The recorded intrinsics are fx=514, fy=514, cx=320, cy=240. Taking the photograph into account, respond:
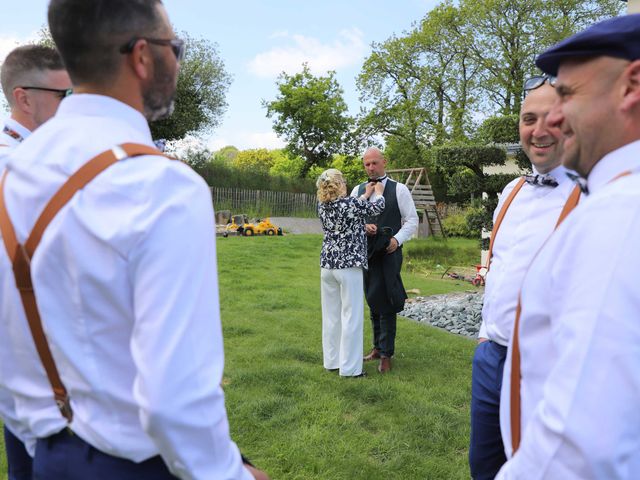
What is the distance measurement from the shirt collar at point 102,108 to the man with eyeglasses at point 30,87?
1.79 metres


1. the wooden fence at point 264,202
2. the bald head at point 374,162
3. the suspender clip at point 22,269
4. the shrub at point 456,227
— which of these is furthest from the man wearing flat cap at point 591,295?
the wooden fence at point 264,202

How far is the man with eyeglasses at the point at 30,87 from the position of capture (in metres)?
2.91

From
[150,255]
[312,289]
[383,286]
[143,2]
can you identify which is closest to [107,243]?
[150,255]

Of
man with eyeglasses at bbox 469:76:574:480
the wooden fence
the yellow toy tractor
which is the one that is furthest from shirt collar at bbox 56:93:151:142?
the wooden fence

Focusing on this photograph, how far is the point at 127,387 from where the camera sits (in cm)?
129

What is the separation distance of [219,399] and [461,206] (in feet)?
107

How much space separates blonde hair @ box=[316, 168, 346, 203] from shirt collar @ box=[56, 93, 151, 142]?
14.1 ft

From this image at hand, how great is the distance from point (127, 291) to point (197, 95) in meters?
31.6

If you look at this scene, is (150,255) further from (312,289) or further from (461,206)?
(461,206)

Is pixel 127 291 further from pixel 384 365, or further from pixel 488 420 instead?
pixel 384 365

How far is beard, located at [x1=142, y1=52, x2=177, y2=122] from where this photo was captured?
4.61ft

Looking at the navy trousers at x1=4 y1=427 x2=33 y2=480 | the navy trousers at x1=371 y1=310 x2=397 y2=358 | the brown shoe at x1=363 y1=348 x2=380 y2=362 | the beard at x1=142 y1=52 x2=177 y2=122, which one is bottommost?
the brown shoe at x1=363 y1=348 x2=380 y2=362

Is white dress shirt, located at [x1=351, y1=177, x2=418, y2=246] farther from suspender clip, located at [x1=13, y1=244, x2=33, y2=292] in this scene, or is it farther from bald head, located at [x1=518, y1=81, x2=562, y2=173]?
suspender clip, located at [x1=13, y1=244, x2=33, y2=292]

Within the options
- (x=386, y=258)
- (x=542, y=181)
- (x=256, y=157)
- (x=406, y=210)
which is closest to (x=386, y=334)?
(x=386, y=258)
